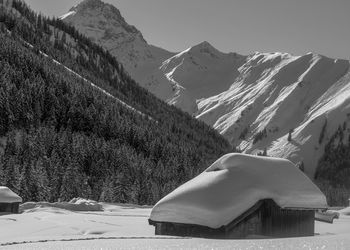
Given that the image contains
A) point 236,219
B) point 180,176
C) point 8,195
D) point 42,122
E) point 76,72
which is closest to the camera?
point 236,219

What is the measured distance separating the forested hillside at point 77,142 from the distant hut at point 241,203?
5139cm

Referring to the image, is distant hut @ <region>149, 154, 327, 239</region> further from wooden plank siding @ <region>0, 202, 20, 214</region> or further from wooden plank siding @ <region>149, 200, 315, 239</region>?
wooden plank siding @ <region>0, 202, 20, 214</region>

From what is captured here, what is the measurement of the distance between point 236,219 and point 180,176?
281ft

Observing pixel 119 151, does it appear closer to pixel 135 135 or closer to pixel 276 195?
pixel 135 135

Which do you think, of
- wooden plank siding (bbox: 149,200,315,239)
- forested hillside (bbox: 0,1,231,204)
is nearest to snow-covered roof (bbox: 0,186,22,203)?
forested hillside (bbox: 0,1,231,204)

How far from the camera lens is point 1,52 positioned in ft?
505

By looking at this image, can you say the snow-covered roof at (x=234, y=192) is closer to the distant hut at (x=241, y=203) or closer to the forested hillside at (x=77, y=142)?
the distant hut at (x=241, y=203)

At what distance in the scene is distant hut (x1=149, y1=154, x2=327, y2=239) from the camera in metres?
28.2

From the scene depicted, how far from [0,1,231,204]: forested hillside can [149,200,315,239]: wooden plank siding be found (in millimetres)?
51667

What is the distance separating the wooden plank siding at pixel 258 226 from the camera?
28203mm

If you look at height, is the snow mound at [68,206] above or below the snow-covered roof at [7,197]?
below

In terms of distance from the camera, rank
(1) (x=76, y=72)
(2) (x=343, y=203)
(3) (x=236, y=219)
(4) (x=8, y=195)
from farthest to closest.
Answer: (1) (x=76, y=72) < (2) (x=343, y=203) < (4) (x=8, y=195) < (3) (x=236, y=219)

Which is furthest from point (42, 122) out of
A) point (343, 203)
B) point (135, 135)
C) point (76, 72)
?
point (343, 203)

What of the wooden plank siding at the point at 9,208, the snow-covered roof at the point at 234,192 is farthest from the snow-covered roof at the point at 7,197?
the snow-covered roof at the point at 234,192
